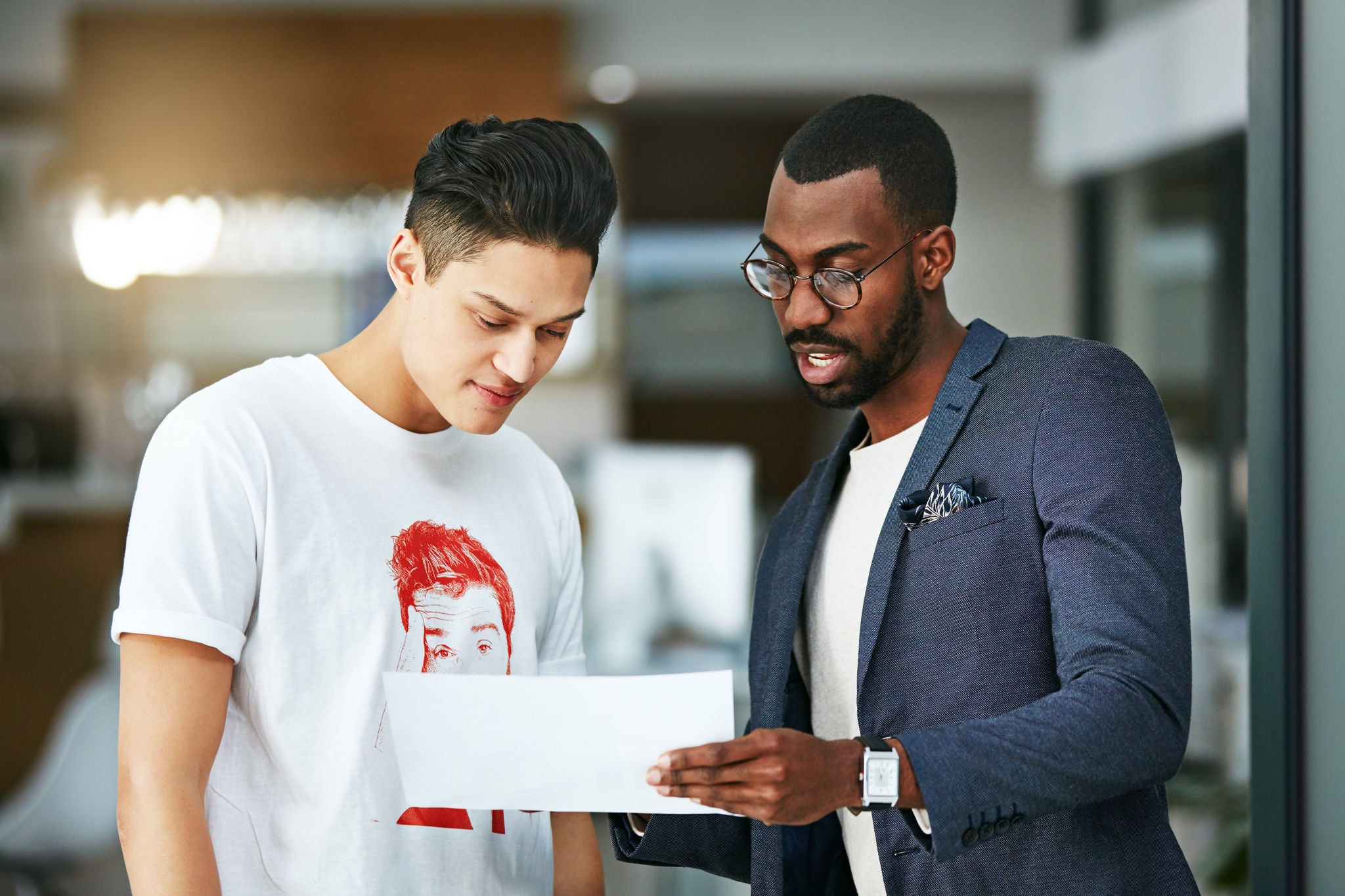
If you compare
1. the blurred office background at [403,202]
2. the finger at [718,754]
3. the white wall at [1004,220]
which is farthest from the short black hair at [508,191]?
the white wall at [1004,220]

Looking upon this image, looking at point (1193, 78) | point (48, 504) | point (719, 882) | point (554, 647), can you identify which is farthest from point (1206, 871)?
point (48, 504)

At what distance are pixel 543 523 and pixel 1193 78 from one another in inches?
126

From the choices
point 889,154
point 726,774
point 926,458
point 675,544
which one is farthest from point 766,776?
point 675,544

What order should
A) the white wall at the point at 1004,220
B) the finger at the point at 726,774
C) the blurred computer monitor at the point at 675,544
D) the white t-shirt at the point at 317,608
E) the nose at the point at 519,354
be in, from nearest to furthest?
the finger at the point at 726,774 < the white t-shirt at the point at 317,608 < the nose at the point at 519,354 < the blurred computer monitor at the point at 675,544 < the white wall at the point at 1004,220

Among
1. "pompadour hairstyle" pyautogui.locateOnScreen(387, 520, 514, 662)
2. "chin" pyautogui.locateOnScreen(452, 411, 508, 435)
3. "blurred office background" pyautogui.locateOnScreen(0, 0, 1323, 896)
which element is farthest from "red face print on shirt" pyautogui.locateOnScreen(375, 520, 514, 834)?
"blurred office background" pyautogui.locateOnScreen(0, 0, 1323, 896)

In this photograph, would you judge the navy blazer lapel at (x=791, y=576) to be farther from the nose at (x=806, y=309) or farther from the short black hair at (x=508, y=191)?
the short black hair at (x=508, y=191)

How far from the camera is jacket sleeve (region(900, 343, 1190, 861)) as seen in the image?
3.38 ft

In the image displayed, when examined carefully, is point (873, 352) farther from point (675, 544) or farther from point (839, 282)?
point (675, 544)

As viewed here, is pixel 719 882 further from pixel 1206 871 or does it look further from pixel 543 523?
pixel 543 523

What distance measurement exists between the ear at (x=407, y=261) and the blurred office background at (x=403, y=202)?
2812 millimetres

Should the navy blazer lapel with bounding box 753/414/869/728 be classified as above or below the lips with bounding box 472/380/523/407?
below

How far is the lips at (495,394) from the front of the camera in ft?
4.03

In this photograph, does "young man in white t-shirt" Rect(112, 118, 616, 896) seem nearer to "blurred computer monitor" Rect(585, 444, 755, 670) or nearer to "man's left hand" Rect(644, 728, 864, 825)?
"man's left hand" Rect(644, 728, 864, 825)

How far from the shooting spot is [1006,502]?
1.23 meters
